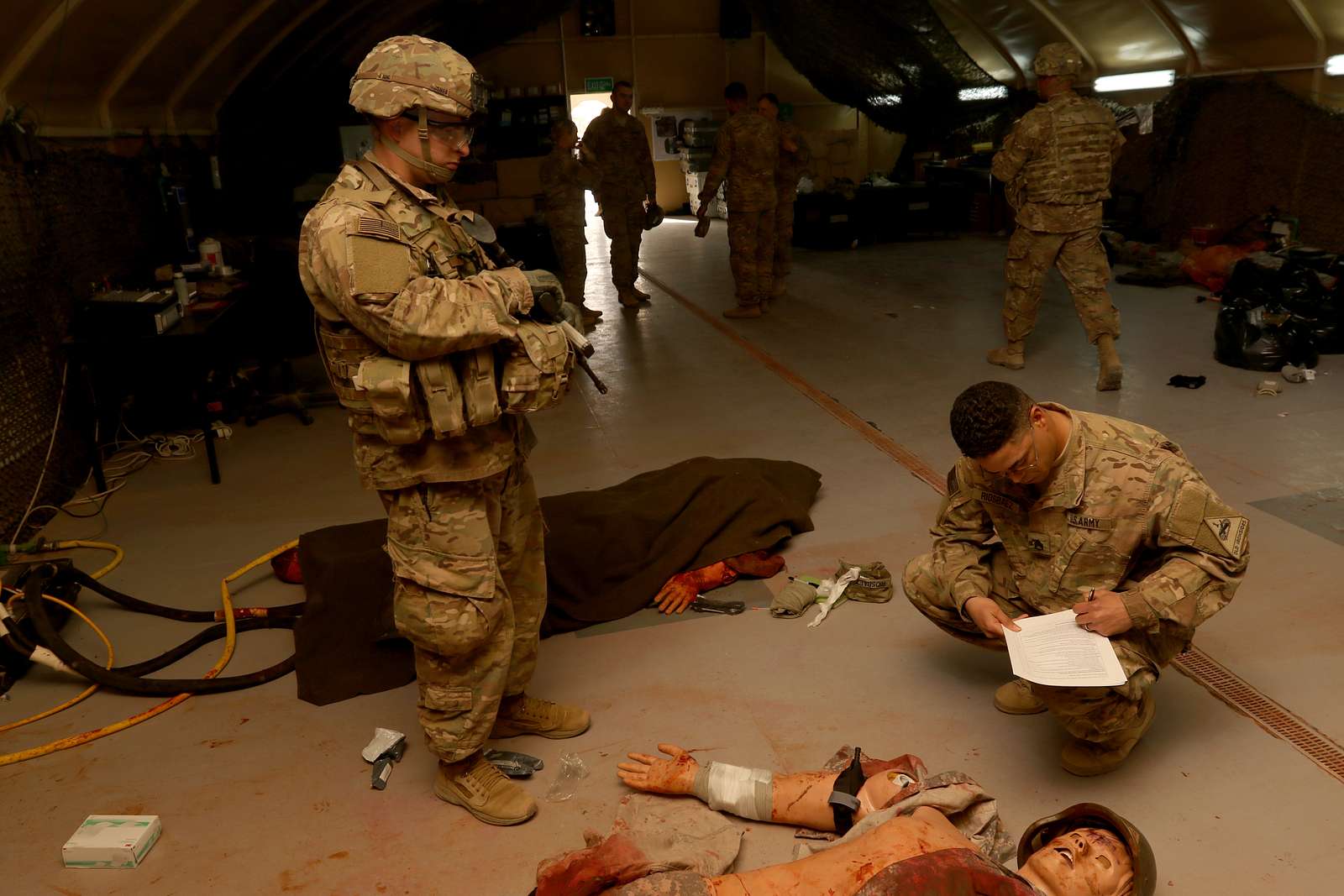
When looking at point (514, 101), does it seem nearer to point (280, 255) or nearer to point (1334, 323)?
point (280, 255)

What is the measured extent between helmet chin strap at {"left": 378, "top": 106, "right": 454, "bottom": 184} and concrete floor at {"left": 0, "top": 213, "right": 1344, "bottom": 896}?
165 centimetres

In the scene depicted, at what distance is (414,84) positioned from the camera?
2266 mm

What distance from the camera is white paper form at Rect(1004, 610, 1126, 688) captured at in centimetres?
218

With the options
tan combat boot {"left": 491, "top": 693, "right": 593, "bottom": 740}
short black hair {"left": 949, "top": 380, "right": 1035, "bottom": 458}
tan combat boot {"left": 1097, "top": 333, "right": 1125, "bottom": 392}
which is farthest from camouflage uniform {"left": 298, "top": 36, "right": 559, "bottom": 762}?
tan combat boot {"left": 1097, "top": 333, "right": 1125, "bottom": 392}

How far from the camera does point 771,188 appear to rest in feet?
26.3

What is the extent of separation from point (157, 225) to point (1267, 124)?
30.3 ft

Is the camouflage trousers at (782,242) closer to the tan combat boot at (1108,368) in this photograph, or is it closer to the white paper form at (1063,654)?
the tan combat boot at (1108,368)

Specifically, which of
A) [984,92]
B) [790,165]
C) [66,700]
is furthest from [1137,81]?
[66,700]

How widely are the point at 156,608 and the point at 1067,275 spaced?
207 inches

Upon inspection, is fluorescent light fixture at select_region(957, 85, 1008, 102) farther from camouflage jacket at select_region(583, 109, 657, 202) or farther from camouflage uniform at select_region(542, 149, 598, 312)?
camouflage uniform at select_region(542, 149, 598, 312)

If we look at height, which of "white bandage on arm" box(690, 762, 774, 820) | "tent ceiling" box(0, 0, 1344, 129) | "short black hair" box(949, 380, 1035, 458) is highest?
"tent ceiling" box(0, 0, 1344, 129)

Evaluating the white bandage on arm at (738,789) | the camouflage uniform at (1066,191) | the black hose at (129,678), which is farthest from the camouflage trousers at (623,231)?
the white bandage on arm at (738,789)

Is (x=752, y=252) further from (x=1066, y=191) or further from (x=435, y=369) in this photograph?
(x=435, y=369)

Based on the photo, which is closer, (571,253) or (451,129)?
(451,129)
